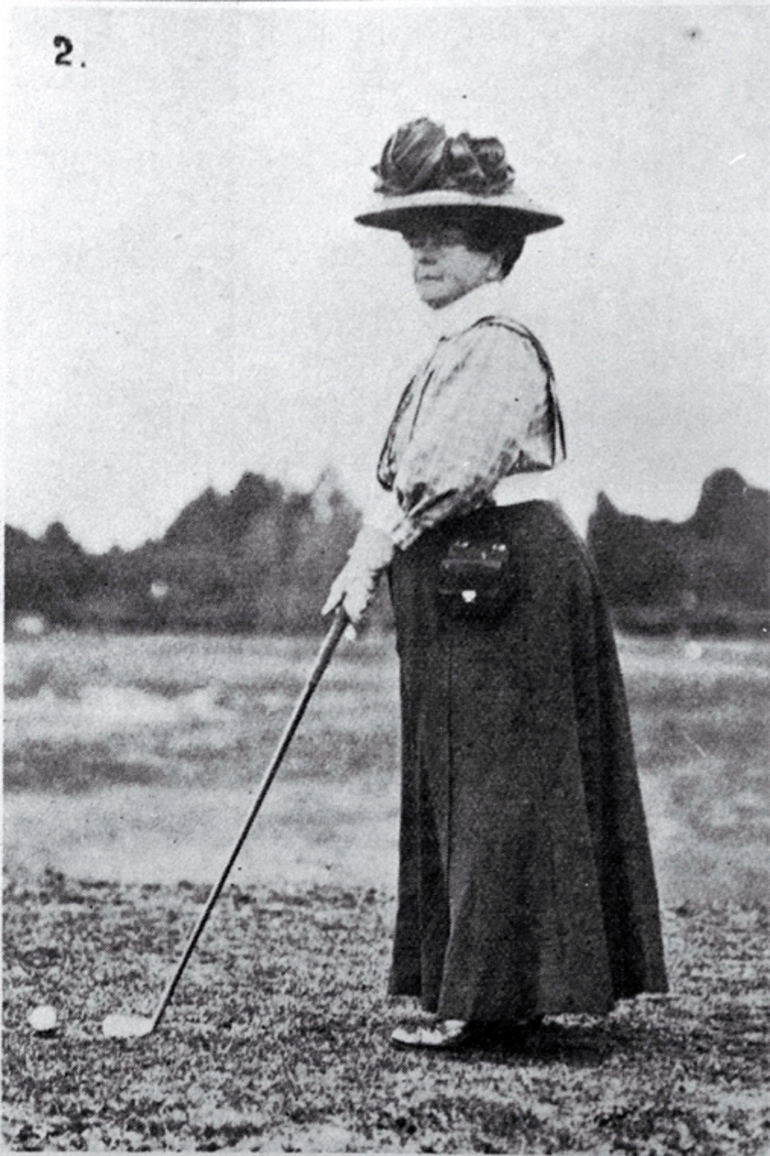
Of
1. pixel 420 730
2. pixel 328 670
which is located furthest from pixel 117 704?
pixel 420 730

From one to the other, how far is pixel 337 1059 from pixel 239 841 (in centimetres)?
65

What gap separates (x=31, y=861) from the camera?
206 inches

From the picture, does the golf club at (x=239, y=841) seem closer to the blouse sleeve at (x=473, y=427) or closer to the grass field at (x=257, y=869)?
the grass field at (x=257, y=869)

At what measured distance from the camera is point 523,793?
432cm

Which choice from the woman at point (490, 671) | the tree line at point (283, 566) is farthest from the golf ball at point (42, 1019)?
the tree line at point (283, 566)

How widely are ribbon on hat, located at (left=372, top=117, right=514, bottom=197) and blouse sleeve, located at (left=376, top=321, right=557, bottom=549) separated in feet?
1.28

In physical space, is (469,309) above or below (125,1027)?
above

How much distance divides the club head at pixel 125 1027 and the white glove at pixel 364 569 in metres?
1.27

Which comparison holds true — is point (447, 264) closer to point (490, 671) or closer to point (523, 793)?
point (490, 671)

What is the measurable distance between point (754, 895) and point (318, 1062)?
5.03 ft

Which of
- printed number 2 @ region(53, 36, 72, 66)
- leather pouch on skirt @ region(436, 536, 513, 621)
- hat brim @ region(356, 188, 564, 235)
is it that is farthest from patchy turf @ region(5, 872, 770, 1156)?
printed number 2 @ region(53, 36, 72, 66)

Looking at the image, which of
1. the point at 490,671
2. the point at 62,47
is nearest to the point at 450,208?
the point at 490,671

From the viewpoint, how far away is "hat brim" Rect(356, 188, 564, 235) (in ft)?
14.6

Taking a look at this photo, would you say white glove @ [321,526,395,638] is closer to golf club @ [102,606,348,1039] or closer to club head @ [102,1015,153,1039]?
golf club @ [102,606,348,1039]
